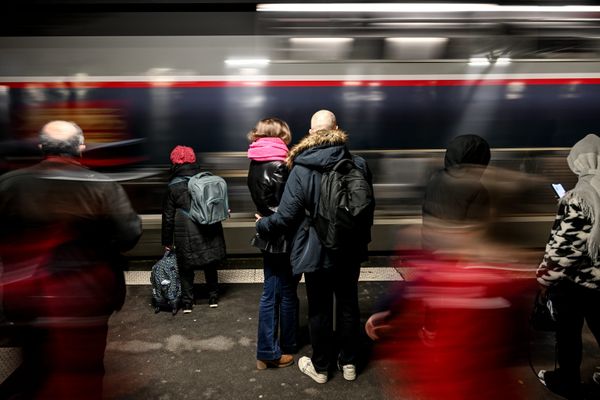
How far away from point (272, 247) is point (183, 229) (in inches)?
51.6

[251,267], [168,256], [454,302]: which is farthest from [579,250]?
[251,267]

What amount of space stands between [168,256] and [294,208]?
71.4 inches

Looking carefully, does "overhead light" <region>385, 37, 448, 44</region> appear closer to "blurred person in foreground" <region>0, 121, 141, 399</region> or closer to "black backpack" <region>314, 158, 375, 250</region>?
"black backpack" <region>314, 158, 375, 250</region>

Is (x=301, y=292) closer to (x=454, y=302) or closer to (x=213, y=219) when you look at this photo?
(x=213, y=219)

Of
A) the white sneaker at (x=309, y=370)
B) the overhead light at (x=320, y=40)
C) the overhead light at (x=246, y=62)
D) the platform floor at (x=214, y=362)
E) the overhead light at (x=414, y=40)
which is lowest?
the platform floor at (x=214, y=362)

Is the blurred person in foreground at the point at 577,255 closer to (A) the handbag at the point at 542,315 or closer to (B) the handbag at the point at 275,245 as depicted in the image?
(A) the handbag at the point at 542,315

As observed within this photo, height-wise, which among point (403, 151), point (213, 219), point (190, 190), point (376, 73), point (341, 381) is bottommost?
point (341, 381)

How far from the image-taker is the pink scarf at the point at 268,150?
2984 millimetres

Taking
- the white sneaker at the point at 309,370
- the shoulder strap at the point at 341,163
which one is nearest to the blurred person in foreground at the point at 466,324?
the shoulder strap at the point at 341,163

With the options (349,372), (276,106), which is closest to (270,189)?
(349,372)

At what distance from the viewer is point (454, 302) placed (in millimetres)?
1888

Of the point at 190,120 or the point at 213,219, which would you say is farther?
the point at 190,120

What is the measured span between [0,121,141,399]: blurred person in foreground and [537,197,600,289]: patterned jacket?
2.23m

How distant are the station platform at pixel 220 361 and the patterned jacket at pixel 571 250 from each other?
1.92 feet
